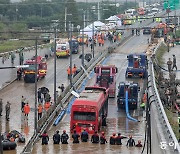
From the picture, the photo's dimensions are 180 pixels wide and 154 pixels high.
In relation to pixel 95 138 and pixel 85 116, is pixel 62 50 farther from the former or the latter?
pixel 95 138

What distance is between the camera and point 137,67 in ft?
187

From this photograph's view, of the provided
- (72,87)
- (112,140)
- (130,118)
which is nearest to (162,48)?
(72,87)

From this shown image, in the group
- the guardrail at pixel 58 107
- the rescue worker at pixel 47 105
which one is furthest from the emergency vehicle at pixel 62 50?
the rescue worker at pixel 47 105

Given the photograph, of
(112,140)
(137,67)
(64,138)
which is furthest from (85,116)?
(137,67)

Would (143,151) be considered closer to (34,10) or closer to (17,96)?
(17,96)

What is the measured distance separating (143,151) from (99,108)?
620 cm

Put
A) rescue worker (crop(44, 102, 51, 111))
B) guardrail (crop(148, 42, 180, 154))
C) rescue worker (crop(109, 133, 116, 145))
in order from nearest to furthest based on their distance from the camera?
guardrail (crop(148, 42, 180, 154)), rescue worker (crop(109, 133, 116, 145)), rescue worker (crop(44, 102, 51, 111))

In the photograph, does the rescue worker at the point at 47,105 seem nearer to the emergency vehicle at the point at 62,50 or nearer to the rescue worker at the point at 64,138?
the rescue worker at the point at 64,138

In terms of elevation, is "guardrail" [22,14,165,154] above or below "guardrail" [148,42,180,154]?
below

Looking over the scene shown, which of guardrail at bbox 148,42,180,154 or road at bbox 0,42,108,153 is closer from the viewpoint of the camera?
guardrail at bbox 148,42,180,154

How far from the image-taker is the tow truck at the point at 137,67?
5638cm

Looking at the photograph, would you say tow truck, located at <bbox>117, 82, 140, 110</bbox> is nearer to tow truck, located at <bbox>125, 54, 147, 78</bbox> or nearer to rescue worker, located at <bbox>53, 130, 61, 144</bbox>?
rescue worker, located at <bbox>53, 130, 61, 144</bbox>

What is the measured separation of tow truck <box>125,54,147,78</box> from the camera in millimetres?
56375

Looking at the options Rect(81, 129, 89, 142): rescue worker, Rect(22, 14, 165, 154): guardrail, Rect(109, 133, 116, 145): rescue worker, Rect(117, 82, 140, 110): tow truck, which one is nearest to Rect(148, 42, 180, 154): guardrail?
Rect(109, 133, 116, 145): rescue worker
